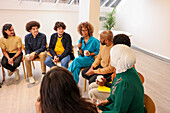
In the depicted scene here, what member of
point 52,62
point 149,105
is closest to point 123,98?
point 149,105

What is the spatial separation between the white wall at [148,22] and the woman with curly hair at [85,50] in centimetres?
310

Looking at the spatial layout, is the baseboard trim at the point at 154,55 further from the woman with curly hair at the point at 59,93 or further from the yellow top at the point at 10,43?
the woman with curly hair at the point at 59,93

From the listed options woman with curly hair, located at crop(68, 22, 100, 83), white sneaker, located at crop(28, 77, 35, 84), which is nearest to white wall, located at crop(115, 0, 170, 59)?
woman with curly hair, located at crop(68, 22, 100, 83)

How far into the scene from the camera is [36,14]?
4.99 metres

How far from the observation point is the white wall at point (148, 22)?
4.93 m

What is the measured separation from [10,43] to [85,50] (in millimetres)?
1675

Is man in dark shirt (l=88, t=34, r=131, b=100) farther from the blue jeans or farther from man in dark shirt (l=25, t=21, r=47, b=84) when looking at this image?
man in dark shirt (l=25, t=21, r=47, b=84)

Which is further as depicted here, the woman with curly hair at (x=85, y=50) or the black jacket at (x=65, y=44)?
the black jacket at (x=65, y=44)

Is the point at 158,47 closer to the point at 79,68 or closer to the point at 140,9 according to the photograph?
the point at 140,9

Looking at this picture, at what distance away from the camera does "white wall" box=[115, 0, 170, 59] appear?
194 inches

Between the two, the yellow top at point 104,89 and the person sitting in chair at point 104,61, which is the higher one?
the person sitting in chair at point 104,61

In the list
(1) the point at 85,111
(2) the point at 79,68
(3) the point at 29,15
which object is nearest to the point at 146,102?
(1) the point at 85,111

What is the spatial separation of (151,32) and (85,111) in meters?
5.13

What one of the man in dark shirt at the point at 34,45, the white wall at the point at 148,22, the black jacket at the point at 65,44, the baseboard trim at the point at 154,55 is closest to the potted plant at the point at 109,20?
the white wall at the point at 148,22
